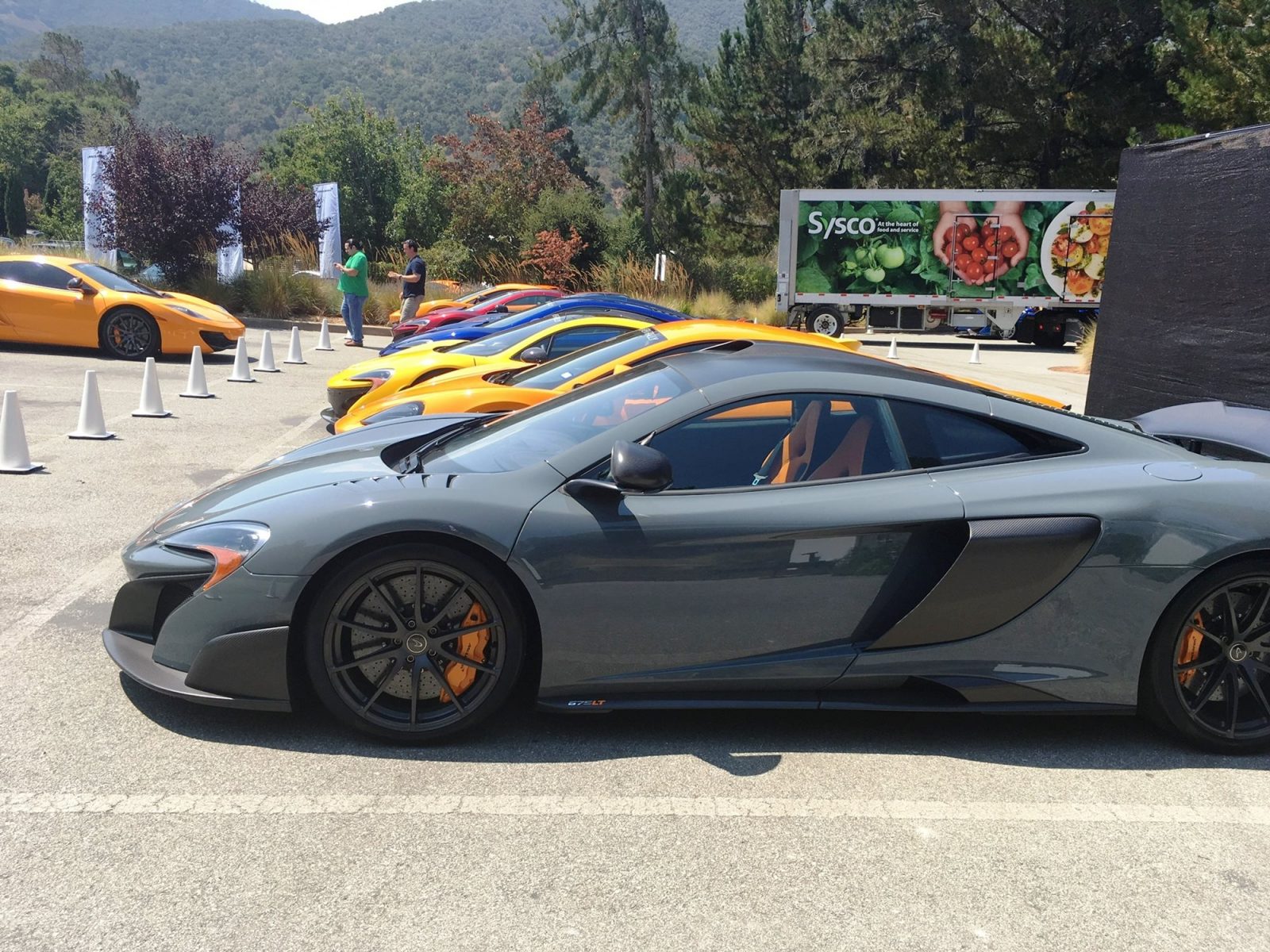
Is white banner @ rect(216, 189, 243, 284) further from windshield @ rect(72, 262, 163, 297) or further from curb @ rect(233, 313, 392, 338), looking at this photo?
windshield @ rect(72, 262, 163, 297)

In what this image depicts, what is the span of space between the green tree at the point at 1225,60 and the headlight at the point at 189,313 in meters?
18.3

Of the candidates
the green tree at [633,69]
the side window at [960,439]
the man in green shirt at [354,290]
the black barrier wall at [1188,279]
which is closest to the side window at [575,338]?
the black barrier wall at [1188,279]

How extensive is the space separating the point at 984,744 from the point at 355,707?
2.22 meters

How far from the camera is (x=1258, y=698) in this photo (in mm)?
3836

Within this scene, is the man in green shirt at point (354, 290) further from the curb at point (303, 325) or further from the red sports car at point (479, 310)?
the curb at point (303, 325)

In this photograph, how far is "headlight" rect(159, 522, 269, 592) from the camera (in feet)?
11.6

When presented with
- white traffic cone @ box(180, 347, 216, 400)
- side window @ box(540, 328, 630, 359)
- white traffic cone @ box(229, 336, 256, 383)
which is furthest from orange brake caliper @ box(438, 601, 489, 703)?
white traffic cone @ box(229, 336, 256, 383)

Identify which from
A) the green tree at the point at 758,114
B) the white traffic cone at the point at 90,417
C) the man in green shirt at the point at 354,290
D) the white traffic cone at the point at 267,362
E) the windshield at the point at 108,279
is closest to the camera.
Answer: the white traffic cone at the point at 90,417

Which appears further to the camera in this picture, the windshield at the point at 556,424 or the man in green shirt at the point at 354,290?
A: the man in green shirt at the point at 354,290

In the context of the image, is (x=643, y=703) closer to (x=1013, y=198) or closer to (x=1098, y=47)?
(x=1013, y=198)

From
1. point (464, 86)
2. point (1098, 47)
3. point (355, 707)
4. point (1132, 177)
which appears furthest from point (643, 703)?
point (464, 86)

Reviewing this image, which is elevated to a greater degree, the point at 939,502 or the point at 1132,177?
the point at 1132,177

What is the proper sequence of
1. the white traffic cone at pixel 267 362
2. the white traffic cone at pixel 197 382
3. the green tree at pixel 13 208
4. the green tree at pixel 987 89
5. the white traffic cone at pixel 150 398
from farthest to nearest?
the green tree at pixel 13 208, the green tree at pixel 987 89, the white traffic cone at pixel 267 362, the white traffic cone at pixel 197 382, the white traffic cone at pixel 150 398

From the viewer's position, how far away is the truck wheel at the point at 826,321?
25.5 m
